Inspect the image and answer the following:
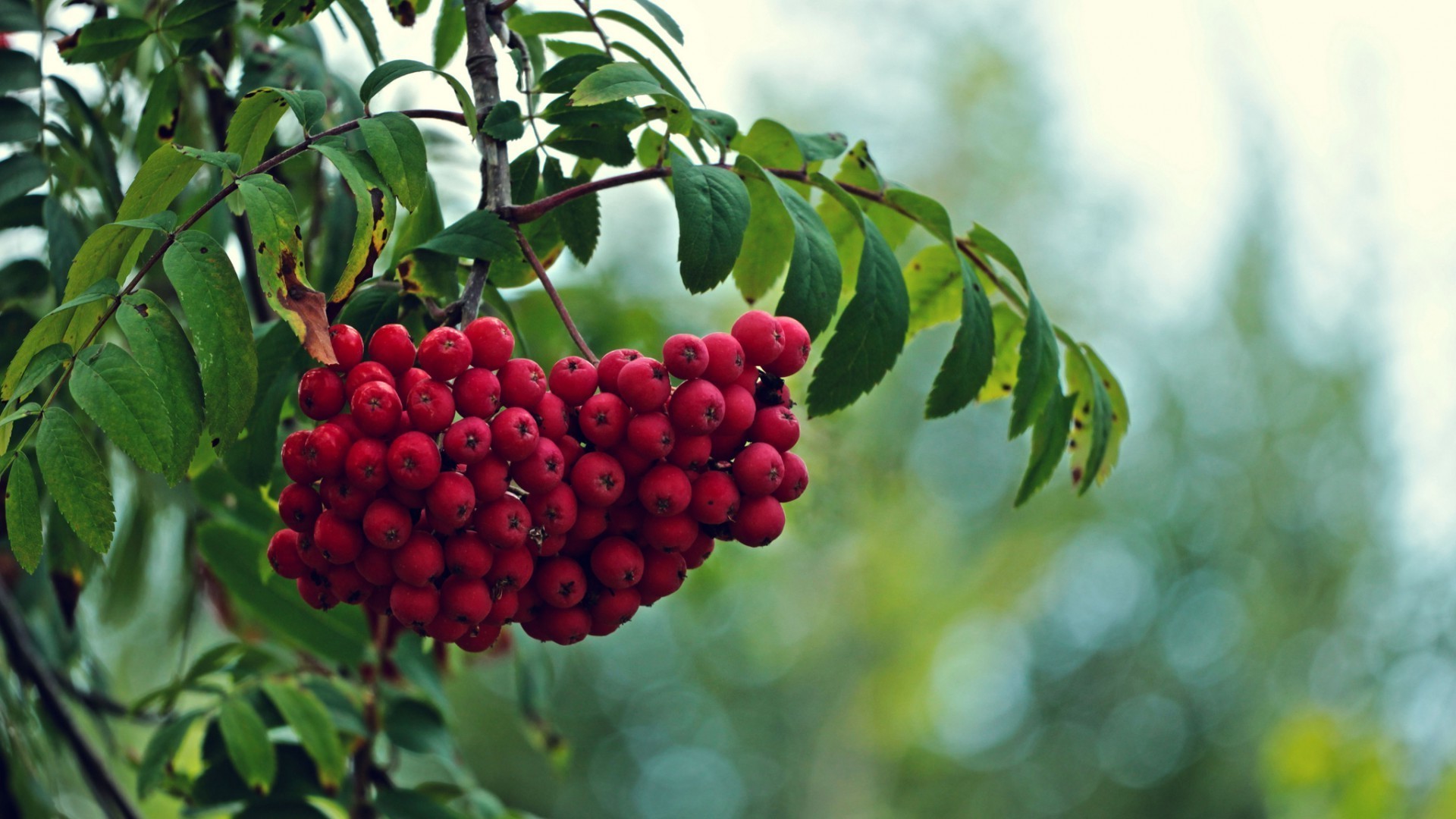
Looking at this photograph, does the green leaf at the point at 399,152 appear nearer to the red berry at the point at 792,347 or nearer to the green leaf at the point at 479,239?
the green leaf at the point at 479,239

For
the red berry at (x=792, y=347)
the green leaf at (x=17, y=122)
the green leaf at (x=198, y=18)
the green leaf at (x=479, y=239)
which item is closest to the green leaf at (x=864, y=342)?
the red berry at (x=792, y=347)

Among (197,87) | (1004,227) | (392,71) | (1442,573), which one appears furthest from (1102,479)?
(1004,227)

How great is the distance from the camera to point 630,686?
36.5 feet

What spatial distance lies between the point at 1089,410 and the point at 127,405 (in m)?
0.91

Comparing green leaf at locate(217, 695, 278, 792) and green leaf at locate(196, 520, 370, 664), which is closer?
green leaf at locate(217, 695, 278, 792)

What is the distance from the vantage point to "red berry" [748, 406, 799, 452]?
32.9 inches

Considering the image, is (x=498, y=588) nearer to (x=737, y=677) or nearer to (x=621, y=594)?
(x=621, y=594)

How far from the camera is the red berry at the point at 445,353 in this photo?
0.76 metres

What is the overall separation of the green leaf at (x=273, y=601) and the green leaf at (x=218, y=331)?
69 cm

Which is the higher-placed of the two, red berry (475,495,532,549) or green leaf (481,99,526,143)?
green leaf (481,99,526,143)

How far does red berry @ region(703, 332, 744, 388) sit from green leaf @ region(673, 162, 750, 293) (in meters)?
0.04

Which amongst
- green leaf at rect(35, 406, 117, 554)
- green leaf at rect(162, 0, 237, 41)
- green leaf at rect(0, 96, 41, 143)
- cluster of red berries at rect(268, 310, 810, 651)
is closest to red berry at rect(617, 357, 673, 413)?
cluster of red berries at rect(268, 310, 810, 651)

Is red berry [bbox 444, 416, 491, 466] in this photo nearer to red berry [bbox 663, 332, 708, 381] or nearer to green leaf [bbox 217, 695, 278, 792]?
red berry [bbox 663, 332, 708, 381]

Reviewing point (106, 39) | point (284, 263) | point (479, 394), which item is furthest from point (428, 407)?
point (106, 39)
